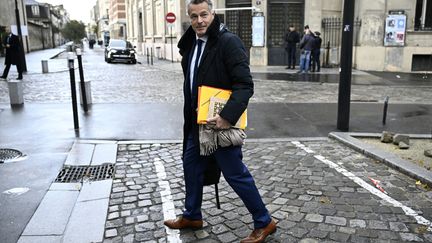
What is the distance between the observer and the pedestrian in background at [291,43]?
20.0 metres

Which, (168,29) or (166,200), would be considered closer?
(166,200)

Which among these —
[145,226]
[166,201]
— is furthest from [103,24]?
[145,226]

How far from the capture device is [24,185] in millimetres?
4828

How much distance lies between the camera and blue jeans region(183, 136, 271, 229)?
3.42m

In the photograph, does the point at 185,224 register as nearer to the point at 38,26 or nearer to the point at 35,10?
the point at 38,26

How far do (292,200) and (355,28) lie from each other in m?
18.7

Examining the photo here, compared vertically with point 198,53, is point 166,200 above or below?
below

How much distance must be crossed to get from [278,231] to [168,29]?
97.3 ft

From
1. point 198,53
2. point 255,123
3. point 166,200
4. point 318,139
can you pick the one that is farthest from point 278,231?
point 255,123

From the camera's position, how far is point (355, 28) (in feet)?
69.4

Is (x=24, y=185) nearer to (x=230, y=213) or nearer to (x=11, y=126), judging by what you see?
(x=230, y=213)

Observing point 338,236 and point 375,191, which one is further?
point 375,191

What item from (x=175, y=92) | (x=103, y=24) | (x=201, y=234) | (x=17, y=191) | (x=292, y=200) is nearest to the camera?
(x=201, y=234)

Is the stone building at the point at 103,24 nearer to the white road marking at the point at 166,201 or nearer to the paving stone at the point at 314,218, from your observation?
the white road marking at the point at 166,201
